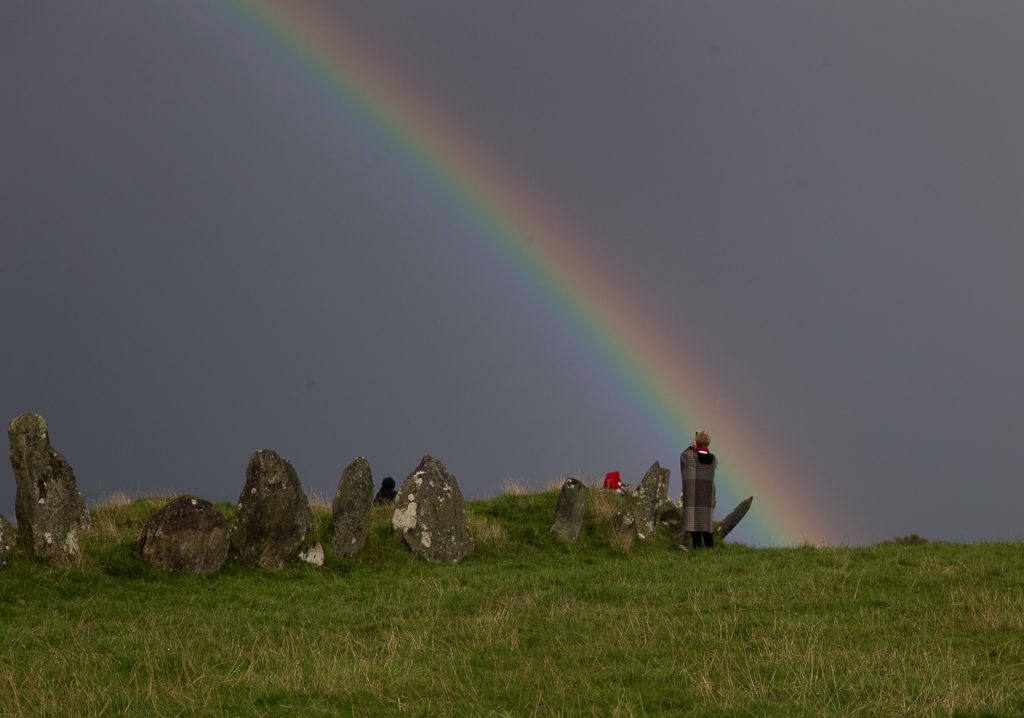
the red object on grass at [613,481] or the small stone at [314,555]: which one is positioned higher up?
the red object on grass at [613,481]

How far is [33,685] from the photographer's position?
12023 mm

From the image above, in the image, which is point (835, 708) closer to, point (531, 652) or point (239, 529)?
point (531, 652)

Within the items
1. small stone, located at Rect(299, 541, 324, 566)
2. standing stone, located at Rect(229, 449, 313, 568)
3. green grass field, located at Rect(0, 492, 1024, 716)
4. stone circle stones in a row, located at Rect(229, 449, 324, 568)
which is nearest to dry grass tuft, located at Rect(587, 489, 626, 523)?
green grass field, located at Rect(0, 492, 1024, 716)

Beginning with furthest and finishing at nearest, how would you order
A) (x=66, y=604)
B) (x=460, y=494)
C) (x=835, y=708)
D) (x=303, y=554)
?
(x=460, y=494)
(x=303, y=554)
(x=66, y=604)
(x=835, y=708)

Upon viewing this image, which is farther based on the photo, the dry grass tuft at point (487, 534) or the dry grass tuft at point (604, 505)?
the dry grass tuft at point (604, 505)

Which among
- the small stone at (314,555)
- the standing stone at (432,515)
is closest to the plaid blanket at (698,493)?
the standing stone at (432,515)

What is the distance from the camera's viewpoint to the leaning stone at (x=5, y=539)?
20031 mm

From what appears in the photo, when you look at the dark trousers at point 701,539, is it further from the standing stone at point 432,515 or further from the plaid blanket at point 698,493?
the standing stone at point 432,515

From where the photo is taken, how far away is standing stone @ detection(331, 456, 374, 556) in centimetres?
2409

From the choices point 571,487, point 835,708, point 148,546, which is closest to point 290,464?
Result: point 148,546

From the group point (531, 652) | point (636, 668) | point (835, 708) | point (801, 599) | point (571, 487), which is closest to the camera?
point (835, 708)

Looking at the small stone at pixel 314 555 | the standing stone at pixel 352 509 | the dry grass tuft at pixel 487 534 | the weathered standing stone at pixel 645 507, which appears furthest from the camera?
the weathered standing stone at pixel 645 507

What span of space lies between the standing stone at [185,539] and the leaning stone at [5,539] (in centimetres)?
251

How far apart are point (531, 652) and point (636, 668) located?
5.81ft
